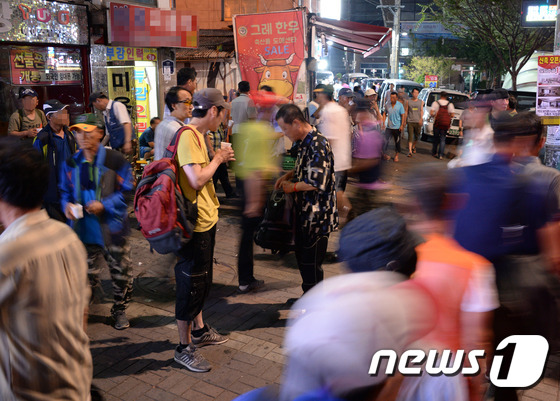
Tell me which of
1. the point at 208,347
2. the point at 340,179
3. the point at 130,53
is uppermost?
the point at 130,53

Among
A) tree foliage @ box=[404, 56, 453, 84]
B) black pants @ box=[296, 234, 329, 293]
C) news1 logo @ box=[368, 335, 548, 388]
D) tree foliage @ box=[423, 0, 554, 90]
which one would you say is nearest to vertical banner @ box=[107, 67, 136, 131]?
black pants @ box=[296, 234, 329, 293]

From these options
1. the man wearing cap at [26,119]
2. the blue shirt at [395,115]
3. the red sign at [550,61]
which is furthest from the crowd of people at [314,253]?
the blue shirt at [395,115]

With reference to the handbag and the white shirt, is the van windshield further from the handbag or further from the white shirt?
the handbag

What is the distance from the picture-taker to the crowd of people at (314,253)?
1740mm

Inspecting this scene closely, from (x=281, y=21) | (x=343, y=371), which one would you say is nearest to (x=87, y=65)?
(x=281, y=21)

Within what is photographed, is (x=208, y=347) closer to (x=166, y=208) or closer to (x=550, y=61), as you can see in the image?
(x=166, y=208)

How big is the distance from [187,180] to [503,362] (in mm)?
2364

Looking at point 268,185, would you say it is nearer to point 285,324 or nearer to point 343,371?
point 285,324

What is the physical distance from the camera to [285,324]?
489 centimetres

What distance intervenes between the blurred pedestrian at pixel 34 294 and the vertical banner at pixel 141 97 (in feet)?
35.4

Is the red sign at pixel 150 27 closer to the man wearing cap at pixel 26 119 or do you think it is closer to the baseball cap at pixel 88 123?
the man wearing cap at pixel 26 119

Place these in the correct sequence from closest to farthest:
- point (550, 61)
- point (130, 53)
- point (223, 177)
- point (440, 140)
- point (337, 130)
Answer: point (337, 130) → point (550, 61) → point (223, 177) → point (130, 53) → point (440, 140)

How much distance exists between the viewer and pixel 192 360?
13.4ft

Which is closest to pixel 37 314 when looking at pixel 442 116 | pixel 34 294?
pixel 34 294
